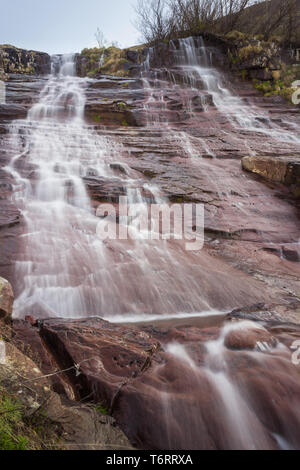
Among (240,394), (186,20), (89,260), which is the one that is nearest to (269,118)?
(89,260)

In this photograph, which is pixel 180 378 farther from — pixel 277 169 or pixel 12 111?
pixel 12 111

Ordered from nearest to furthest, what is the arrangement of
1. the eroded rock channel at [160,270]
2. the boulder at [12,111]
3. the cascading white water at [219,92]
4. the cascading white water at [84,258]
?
1. the eroded rock channel at [160,270]
2. the cascading white water at [84,258]
3. the boulder at [12,111]
4. the cascading white water at [219,92]

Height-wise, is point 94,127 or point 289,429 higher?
point 94,127

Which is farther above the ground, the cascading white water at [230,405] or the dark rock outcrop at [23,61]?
the dark rock outcrop at [23,61]

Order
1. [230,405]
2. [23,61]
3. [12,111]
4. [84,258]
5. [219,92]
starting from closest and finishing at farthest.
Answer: [230,405]
[84,258]
[12,111]
[219,92]
[23,61]

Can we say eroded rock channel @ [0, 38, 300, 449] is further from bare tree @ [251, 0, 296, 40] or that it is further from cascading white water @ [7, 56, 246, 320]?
bare tree @ [251, 0, 296, 40]

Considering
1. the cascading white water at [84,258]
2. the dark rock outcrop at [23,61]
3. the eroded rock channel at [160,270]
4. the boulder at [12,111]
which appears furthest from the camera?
the dark rock outcrop at [23,61]

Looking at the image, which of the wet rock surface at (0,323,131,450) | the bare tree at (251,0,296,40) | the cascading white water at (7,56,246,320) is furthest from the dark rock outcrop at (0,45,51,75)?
the wet rock surface at (0,323,131,450)

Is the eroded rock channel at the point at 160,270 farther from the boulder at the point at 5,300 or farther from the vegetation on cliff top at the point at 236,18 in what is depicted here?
the vegetation on cliff top at the point at 236,18

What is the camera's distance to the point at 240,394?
225 centimetres

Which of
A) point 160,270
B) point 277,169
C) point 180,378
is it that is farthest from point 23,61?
point 180,378

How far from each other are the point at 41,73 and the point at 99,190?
1913 centimetres

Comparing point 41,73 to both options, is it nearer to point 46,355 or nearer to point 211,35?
point 211,35

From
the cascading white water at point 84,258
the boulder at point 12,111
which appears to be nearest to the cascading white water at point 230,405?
the cascading white water at point 84,258
